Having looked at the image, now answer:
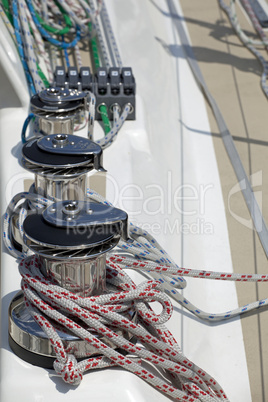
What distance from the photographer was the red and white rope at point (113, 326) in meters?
0.96

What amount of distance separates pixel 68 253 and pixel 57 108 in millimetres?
582

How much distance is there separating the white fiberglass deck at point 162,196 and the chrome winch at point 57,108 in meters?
0.14

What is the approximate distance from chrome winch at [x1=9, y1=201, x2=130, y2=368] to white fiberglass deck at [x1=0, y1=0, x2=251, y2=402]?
37 mm

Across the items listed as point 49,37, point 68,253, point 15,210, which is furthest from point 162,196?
point 49,37

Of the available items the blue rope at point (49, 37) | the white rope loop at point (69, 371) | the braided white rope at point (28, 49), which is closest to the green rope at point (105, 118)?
the braided white rope at point (28, 49)

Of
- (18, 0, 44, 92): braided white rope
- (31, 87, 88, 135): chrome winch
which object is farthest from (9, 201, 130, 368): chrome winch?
(18, 0, 44, 92): braided white rope

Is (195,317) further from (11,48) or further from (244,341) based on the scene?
(11,48)

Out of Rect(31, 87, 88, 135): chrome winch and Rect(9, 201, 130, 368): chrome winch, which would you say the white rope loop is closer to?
Rect(9, 201, 130, 368): chrome winch

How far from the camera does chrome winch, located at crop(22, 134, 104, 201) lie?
44.8 inches

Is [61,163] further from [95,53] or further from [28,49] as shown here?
[95,53]

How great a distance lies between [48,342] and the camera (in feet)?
3.22

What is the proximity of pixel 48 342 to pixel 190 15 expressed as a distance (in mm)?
1902

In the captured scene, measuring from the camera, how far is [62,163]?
3.72 feet

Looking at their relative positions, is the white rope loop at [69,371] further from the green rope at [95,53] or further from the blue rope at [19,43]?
the green rope at [95,53]
